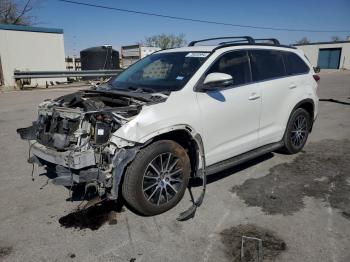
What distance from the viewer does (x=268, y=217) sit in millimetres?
3795

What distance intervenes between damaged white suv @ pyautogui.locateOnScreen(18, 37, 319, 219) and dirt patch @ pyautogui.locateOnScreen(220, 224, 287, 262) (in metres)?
0.57

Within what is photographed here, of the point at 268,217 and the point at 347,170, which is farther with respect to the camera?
the point at 347,170

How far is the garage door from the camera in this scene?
48.9 m

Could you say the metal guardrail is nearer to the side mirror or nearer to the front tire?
the side mirror

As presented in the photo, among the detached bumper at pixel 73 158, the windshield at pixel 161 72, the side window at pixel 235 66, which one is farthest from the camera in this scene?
the side window at pixel 235 66

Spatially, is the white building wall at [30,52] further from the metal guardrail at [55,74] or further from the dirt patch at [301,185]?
the dirt patch at [301,185]

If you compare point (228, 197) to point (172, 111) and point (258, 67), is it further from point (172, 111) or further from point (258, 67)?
point (258, 67)

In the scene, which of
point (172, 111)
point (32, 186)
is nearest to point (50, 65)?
point (32, 186)

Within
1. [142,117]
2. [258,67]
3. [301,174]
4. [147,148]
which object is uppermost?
[258,67]

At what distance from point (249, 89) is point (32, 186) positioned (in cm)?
325

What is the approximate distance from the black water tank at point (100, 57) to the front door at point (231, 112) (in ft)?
58.3

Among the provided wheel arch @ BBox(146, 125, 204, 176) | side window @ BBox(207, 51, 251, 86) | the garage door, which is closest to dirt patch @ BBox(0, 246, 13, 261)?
wheel arch @ BBox(146, 125, 204, 176)

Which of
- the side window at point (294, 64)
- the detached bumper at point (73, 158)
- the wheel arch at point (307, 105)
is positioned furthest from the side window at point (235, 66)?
the detached bumper at point (73, 158)

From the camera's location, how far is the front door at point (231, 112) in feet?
13.6
